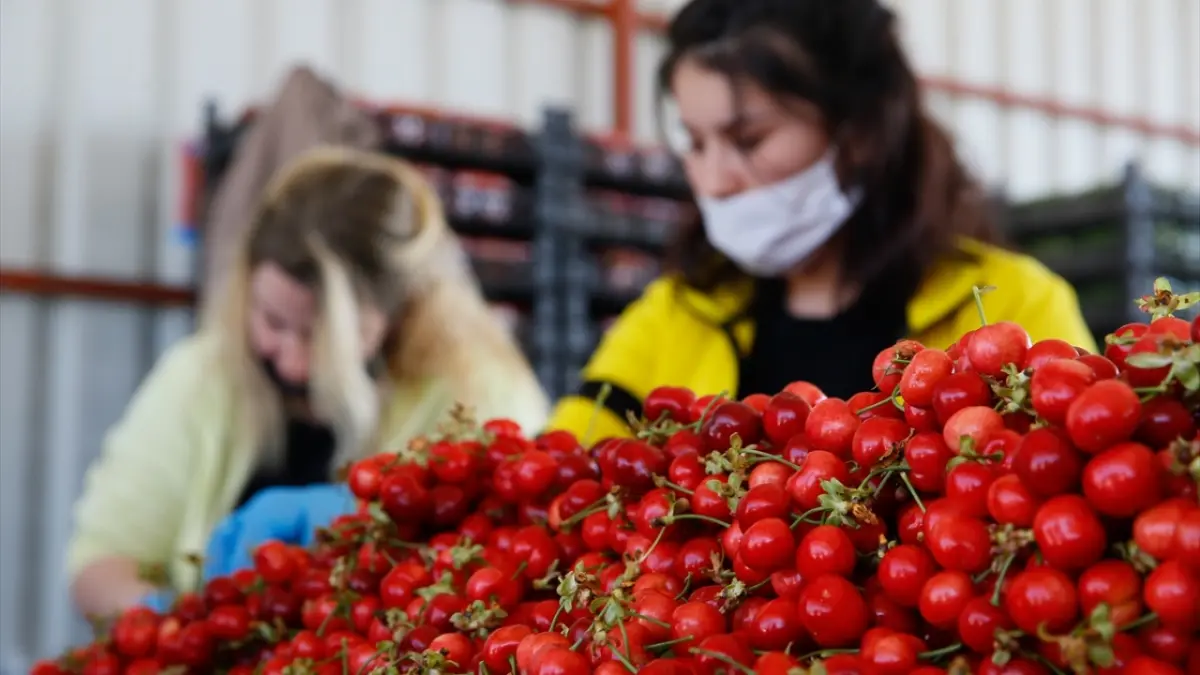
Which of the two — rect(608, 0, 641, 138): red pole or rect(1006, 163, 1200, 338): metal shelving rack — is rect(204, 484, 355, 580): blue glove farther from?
rect(608, 0, 641, 138): red pole

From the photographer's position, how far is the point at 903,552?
577mm

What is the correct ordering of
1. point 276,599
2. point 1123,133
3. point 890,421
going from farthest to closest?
point 1123,133 < point 276,599 < point 890,421

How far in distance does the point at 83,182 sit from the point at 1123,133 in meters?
6.46

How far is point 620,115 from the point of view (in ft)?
19.6

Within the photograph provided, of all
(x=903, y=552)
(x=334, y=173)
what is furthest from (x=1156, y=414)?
(x=334, y=173)

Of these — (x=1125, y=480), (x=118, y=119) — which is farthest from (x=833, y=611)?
(x=118, y=119)

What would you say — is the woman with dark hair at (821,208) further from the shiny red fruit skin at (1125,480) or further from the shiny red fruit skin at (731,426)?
the shiny red fruit skin at (1125,480)

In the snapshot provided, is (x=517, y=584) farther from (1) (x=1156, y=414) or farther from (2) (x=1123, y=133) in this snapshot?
(2) (x=1123, y=133)

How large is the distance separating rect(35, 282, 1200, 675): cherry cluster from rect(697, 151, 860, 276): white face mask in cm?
74

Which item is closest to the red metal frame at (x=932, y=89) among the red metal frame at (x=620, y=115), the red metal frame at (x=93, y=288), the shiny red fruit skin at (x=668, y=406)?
the red metal frame at (x=620, y=115)

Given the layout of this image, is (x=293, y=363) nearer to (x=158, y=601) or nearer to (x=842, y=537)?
(x=158, y=601)

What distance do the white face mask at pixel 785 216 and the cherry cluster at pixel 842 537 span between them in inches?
29.3

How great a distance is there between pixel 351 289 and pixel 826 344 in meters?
0.93

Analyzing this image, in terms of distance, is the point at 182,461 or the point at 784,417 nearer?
the point at 784,417
